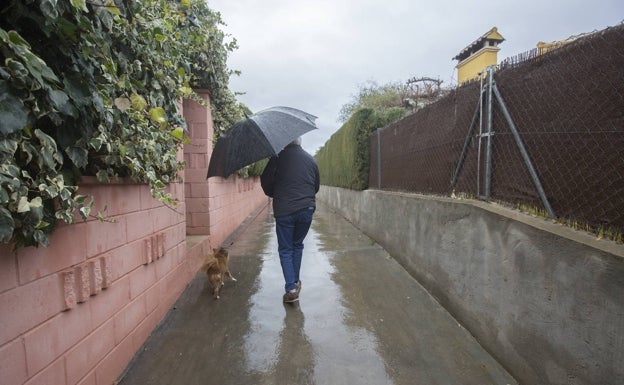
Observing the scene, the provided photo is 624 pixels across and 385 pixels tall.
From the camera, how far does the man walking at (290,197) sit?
3.71 m

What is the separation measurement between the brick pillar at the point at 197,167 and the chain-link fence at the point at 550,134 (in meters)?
3.47

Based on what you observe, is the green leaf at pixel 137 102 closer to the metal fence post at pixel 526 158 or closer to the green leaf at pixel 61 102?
the green leaf at pixel 61 102

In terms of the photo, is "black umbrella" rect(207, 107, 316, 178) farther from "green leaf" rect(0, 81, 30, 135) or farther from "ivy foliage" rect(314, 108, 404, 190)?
"ivy foliage" rect(314, 108, 404, 190)

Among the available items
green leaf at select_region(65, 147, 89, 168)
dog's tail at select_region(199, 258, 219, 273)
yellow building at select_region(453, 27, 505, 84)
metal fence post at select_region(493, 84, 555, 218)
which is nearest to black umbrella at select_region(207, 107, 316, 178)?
dog's tail at select_region(199, 258, 219, 273)

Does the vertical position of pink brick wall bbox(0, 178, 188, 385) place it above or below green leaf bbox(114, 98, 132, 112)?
below

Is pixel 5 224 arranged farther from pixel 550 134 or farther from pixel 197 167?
pixel 197 167

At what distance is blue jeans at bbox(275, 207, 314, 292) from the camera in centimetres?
374

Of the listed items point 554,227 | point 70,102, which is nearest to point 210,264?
point 70,102

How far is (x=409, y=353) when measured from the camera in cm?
270

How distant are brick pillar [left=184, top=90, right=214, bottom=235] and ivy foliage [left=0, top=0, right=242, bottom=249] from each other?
7.92ft

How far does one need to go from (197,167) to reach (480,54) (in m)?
12.0

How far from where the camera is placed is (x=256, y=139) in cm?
328

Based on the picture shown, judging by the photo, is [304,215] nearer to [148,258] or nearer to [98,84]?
[148,258]

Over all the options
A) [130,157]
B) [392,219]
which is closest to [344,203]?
[392,219]
